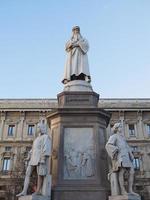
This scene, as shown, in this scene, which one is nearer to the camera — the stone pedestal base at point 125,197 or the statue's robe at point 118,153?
the stone pedestal base at point 125,197

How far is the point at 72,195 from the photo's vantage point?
8.88 meters

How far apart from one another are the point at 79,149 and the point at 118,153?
1.43m

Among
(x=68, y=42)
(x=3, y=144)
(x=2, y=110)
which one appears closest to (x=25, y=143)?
(x=3, y=144)

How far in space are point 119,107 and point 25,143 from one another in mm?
13698

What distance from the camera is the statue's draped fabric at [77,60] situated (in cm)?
1218

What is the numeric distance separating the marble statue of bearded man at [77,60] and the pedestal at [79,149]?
1.19 m

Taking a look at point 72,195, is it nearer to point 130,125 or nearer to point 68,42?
point 68,42

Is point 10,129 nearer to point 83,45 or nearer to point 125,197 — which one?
point 83,45

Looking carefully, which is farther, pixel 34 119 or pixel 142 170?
pixel 34 119

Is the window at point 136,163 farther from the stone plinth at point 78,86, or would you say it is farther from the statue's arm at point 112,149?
the statue's arm at point 112,149

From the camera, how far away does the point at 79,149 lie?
32.2 ft

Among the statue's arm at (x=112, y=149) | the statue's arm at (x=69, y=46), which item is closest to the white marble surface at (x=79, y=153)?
the statue's arm at (x=112, y=149)

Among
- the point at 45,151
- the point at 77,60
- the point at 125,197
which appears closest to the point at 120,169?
the point at 125,197

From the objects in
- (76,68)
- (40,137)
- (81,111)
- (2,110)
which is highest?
(2,110)
